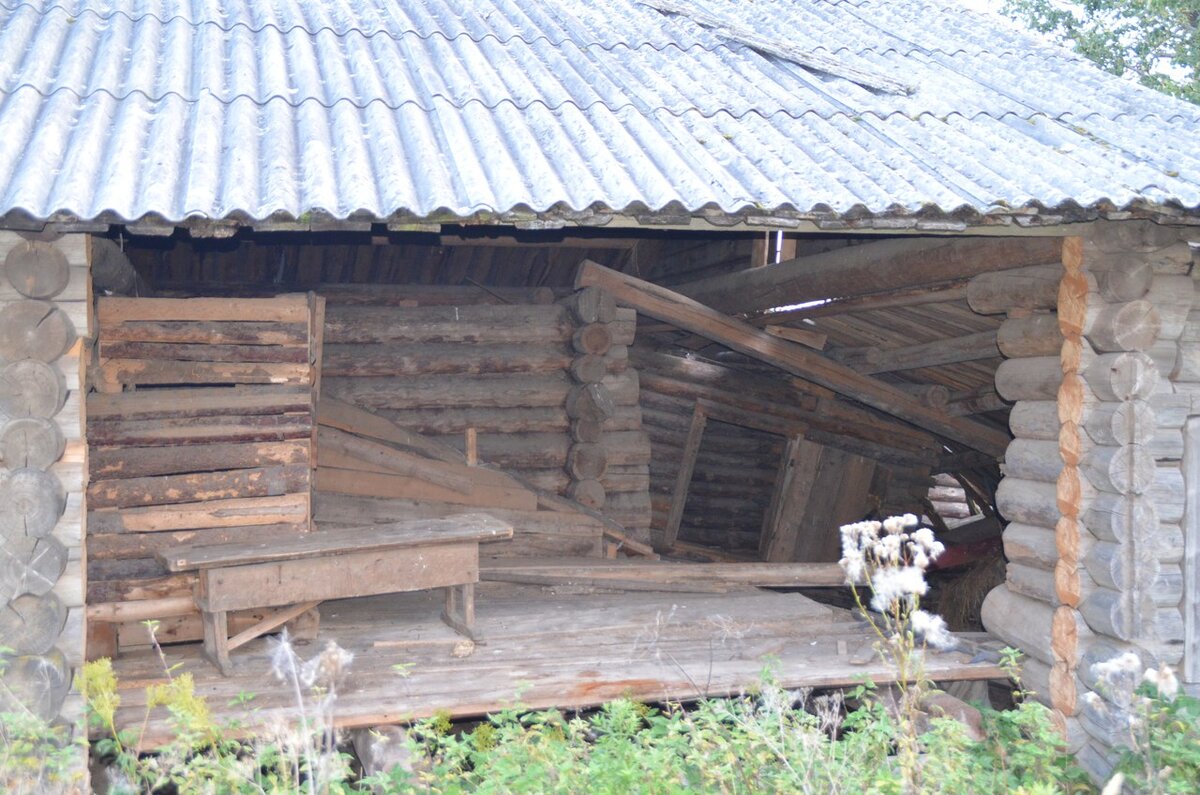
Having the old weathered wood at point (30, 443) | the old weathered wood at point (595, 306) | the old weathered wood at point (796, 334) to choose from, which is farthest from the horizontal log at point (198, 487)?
the old weathered wood at point (796, 334)

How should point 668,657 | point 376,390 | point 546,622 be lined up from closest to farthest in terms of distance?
point 668,657
point 546,622
point 376,390

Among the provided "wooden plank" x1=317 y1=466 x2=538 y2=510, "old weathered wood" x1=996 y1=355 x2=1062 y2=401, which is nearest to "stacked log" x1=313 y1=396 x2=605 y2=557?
"wooden plank" x1=317 y1=466 x2=538 y2=510

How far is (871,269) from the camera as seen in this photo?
25.2ft

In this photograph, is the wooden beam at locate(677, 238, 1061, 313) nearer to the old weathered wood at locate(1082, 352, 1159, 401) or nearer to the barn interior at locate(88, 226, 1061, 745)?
the barn interior at locate(88, 226, 1061, 745)

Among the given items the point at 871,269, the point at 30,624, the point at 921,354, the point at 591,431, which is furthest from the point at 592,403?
the point at 30,624

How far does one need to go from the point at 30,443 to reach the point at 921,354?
6676 mm

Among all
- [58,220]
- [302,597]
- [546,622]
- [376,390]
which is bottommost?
[546,622]

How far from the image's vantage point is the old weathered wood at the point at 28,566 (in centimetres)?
484

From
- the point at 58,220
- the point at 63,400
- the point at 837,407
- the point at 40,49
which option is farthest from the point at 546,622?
the point at 837,407

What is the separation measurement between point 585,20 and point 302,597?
4687mm

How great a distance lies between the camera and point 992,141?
6312mm

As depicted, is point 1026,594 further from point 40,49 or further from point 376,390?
point 40,49

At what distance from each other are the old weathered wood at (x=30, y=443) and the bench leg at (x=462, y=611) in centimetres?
247

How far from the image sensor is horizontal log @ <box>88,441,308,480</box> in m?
6.16
